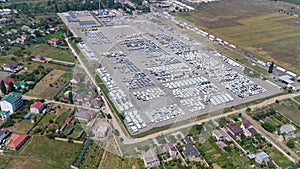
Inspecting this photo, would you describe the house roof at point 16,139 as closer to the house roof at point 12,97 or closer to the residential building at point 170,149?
the house roof at point 12,97

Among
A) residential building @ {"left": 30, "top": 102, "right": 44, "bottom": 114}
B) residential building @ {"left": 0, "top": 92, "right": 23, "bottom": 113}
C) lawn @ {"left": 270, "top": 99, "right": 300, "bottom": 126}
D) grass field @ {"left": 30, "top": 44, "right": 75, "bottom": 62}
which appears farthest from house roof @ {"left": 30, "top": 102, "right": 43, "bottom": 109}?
lawn @ {"left": 270, "top": 99, "right": 300, "bottom": 126}

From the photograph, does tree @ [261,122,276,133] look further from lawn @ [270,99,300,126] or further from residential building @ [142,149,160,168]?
residential building @ [142,149,160,168]

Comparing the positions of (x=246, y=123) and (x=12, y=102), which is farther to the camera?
(x=12, y=102)

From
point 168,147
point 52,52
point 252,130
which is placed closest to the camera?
point 168,147

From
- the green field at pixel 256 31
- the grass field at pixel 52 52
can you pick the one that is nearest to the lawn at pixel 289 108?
the green field at pixel 256 31

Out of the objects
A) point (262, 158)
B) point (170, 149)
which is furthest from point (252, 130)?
point (170, 149)

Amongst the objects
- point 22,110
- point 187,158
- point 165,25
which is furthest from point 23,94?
point 165,25

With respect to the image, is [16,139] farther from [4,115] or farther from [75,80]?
[75,80]
